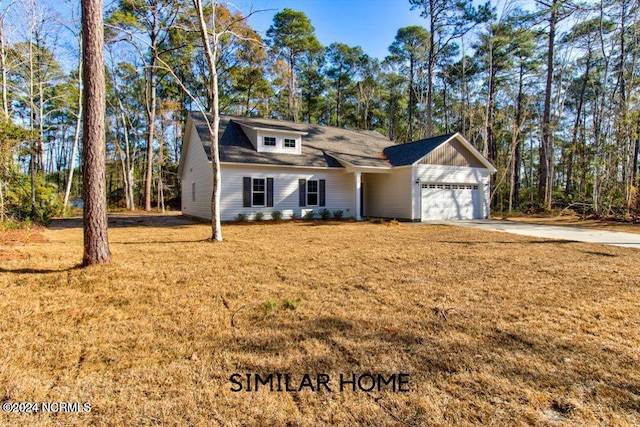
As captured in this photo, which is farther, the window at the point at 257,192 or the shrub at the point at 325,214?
the shrub at the point at 325,214

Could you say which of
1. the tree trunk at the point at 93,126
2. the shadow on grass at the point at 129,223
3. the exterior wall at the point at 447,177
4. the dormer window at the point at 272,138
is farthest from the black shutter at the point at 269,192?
the tree trunk at the point at 93,126

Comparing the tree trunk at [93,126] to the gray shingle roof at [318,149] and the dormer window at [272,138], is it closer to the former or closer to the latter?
the gray shingle roof at [318,149]

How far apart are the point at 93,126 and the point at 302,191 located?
32.8 ft

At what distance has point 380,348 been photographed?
270 centimetres

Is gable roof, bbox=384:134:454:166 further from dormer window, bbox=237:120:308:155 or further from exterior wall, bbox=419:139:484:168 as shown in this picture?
dormer window, bbox=237:120:308:155

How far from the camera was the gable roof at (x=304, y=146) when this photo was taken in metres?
13.7

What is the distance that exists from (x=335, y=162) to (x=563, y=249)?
1014 centimetres

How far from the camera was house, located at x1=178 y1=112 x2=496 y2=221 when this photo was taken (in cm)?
1352

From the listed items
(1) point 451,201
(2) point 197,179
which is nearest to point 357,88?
(1) point 451,201

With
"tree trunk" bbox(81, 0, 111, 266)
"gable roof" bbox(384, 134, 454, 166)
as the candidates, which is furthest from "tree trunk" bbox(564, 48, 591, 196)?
"tree trunk" bbox(81, 0, 111, 266)

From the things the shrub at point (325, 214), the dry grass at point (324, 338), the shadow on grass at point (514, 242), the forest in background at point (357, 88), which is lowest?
the dry grass at point (324, 338)

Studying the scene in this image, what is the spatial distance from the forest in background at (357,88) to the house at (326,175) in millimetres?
3180

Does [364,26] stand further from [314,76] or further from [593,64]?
[593,64]

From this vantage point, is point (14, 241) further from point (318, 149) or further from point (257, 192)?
point (318, 149)
